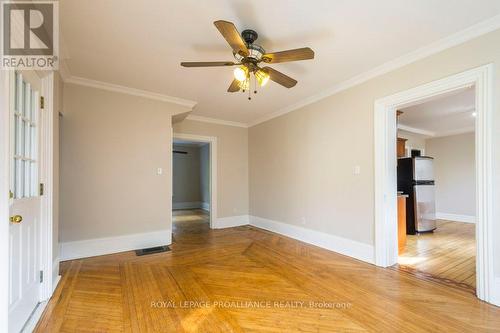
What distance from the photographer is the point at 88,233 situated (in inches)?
133

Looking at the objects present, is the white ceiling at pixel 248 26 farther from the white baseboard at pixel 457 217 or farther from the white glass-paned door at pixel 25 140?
the white baseboard at pixel 457 217

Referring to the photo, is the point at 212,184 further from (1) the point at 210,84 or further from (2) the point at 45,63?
(2) the point at 45,63

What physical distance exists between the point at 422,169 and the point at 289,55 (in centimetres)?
468

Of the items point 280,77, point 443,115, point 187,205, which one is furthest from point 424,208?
point 187,205

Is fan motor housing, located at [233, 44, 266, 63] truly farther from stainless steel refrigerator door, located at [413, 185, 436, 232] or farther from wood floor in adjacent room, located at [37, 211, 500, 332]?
stainless steel refrigerator door, located at [413, 185, 436, 232]

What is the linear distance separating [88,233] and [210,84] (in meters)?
2.86

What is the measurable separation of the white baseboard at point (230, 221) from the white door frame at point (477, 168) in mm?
3183

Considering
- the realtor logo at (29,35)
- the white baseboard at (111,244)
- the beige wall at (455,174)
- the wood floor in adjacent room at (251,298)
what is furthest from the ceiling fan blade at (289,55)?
the beige wall at (455,174)

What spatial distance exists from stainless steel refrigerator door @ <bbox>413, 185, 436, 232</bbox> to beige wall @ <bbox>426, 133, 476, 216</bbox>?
1.99m

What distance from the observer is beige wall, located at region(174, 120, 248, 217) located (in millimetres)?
5305

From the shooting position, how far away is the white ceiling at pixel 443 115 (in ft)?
13.4

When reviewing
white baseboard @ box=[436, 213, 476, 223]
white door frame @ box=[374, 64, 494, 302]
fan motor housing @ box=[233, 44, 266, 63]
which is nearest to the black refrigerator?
white baseboard @ box=[436, 213, 476, 223]

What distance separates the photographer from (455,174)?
6387 mm

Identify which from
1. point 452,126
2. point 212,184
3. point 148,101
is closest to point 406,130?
point 452,126
